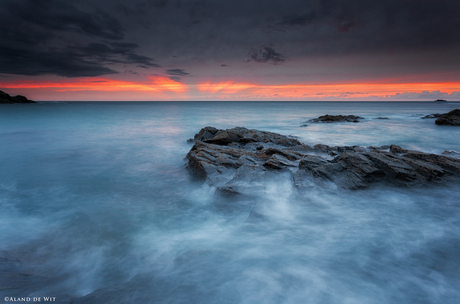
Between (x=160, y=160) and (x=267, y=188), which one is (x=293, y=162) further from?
(x=160, y=160)

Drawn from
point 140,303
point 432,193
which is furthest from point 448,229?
point 140,303

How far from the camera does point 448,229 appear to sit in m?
5.07

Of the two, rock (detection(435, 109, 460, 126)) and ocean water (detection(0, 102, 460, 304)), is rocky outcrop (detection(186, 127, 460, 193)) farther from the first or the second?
rock (detection(435, 109, 460, 126))

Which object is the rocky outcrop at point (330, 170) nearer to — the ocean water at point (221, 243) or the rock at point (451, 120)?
the ocean water at point (221, 243)

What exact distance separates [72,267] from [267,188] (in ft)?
17.0

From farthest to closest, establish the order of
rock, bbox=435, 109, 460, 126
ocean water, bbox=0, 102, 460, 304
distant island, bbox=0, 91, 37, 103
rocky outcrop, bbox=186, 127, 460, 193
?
distant island, bbox=0, 91, 37, 103, rock, bbox=435, 109, 460, 126, rocky outcrop, bbox=186, 127, 460, 193, ocean water, bbox=0, 102, 460, 304

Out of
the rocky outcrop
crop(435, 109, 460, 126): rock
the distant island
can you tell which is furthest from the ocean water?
the distant island

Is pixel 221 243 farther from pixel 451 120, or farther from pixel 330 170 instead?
pixel 451 120

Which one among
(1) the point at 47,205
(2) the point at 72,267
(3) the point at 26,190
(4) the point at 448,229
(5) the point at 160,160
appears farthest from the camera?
(5) the point at 160,160

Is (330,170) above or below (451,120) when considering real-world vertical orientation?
below

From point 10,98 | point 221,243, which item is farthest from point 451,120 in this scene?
point 10,98

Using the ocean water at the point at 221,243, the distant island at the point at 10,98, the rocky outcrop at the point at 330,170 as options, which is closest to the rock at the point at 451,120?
the rocky outcrop at the point at 330,170

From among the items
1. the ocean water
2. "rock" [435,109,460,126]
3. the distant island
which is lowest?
the ocean water

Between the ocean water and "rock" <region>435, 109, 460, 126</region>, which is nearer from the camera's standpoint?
the ocean water
